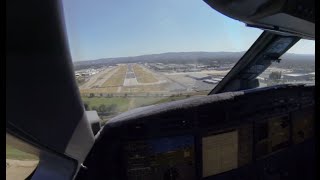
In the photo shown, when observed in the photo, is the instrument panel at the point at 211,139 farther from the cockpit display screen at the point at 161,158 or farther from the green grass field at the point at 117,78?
the green grass field at the point at 117,78

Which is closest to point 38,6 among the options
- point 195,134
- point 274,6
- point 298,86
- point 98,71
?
point 274,6

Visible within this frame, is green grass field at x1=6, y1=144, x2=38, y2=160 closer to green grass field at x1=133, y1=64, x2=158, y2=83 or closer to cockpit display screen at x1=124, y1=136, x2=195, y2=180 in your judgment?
cockpit display screen at x1=124, y1=136, x2=195, y2=180

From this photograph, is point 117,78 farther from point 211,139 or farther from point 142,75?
point 211,139

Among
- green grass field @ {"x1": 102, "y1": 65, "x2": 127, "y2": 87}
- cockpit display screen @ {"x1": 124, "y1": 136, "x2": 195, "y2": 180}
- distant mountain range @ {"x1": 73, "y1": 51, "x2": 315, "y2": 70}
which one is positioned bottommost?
cockpit display screen @ {"x1": 124, "y1": 136, "x2": 195, "y2": 180}

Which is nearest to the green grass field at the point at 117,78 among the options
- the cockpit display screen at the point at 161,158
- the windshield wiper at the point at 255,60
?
the cockpit display screen at the point at 161,158

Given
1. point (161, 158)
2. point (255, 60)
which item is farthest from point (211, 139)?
point (255, 60)

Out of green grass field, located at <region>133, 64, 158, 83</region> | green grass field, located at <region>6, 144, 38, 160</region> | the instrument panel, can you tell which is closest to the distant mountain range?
green grass field, located at <region>133, 64, 158, 83</region>

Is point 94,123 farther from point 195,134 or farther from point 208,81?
point 208,81
